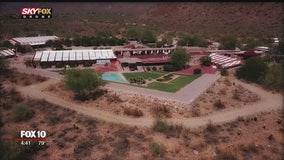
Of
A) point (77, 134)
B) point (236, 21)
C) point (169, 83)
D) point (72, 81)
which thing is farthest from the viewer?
point (236, 21)

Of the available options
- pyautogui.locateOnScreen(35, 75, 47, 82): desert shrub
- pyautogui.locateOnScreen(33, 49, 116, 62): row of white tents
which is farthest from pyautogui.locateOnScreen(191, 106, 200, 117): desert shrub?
pyautogui.locateOnScreen(33, 49, 116, 62): row of white tents

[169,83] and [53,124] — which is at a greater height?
[169,83]

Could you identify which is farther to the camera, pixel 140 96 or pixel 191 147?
pixel 140 96

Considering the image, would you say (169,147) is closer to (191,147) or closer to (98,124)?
(191,147)

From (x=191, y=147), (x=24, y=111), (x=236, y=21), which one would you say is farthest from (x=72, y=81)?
(x=236, y=21)

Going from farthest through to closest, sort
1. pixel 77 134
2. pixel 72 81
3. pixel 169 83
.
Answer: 1. pixel 169 83
2. pixel 72 81
3. pixel 77 134

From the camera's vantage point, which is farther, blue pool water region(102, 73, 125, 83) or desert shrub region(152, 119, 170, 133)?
blue pool water region(102, 73, 125, 83)

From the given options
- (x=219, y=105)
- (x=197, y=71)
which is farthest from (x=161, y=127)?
(x=197, y=71)

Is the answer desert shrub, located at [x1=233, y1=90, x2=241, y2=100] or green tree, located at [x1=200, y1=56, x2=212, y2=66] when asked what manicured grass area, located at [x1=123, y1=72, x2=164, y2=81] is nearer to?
green tree, located at [x1=200, y1=56, x2=212, y2=66]
